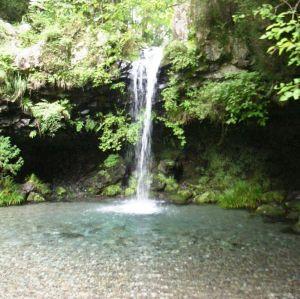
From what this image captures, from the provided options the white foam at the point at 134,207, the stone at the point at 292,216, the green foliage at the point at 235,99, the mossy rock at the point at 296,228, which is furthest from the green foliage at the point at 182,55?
the mossy rock at the point at 296,228

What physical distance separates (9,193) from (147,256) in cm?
695

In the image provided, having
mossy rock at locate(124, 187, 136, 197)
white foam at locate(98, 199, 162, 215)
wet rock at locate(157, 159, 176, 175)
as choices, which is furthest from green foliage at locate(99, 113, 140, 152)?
white foam at locate(98, 199, 162, 215)

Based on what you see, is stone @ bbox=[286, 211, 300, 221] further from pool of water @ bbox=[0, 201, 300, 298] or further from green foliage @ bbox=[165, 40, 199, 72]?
green foliage @ bbox=[165, 40, 199, 72]

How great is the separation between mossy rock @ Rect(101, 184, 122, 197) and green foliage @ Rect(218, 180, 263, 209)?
11.3 feet

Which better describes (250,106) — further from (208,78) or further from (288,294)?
(288,294)

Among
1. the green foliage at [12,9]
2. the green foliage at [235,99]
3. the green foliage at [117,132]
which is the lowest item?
the green foliage at [117,132]

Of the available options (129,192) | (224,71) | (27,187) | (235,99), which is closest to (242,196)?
(235,99)

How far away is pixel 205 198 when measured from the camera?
10430 mm

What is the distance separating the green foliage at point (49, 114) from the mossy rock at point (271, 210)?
20.6ft

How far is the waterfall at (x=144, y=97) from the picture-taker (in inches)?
442

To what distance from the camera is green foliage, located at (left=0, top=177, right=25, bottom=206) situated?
34.8 feet

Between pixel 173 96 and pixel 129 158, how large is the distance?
2958 millimetres

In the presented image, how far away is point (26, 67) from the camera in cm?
1076

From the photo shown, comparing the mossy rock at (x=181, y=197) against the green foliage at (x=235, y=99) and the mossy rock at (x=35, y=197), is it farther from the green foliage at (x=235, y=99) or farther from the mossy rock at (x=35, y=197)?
the mossy rock at (x=35, y=197)
